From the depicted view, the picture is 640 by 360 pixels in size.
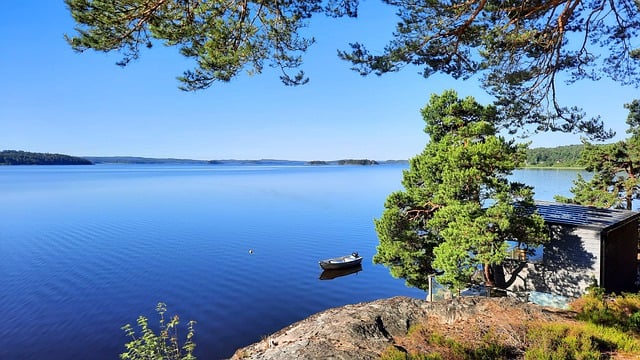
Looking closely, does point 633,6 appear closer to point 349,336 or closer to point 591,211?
point 591,211

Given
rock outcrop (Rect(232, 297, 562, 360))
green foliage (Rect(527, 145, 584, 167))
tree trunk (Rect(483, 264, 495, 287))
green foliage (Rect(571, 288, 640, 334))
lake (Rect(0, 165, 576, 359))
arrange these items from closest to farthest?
rock outcrop (Rect(232, 297, 562, 360)) → green foliage (Rect(571, 288, 640, 334)) → tree trunk (Rect(483, 264, 495, 287)) → lake (Rect(0, 165, 576, 359)) → green foliage (Rect(527, 145, 584, 167))

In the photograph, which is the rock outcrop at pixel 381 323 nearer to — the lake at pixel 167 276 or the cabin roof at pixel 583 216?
the cabin roof at pixel 583 216

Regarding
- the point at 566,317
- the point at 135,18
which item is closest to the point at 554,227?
the point at 566,317

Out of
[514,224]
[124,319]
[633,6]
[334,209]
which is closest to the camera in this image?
[633,6]

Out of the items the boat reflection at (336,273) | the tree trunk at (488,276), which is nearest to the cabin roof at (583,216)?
the tree trunk at (488,276)

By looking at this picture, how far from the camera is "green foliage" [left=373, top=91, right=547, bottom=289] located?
10.1m

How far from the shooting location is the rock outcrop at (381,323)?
5410 mm

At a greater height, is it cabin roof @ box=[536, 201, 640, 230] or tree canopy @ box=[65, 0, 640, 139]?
tree canopy @ box=[65, 0, 640, 139]

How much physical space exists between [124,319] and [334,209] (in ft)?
93.4

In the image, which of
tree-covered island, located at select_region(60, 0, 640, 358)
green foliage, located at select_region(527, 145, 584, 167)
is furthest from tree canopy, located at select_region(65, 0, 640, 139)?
green foliage, located at select_region(527, 145, 584, 167)

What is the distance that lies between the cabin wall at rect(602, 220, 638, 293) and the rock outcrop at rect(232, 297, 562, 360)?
6717mm

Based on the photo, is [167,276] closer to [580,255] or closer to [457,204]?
[457,204]

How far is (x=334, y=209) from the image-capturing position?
40719 millimetres

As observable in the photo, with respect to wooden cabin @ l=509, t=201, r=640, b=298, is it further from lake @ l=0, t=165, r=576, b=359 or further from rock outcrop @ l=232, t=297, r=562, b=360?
lake @ l=0, t=165, r=576, b=359
